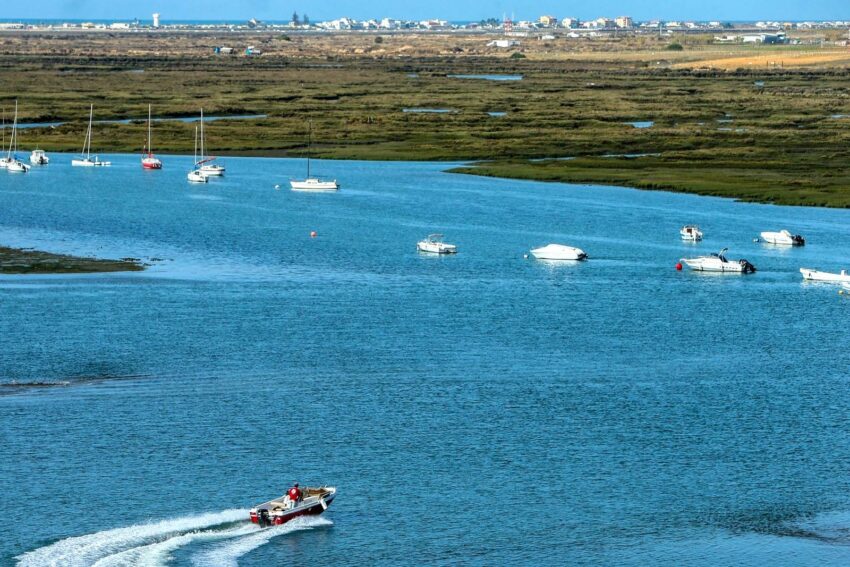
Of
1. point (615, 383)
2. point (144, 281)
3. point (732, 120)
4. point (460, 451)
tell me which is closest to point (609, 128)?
point (732, 120)

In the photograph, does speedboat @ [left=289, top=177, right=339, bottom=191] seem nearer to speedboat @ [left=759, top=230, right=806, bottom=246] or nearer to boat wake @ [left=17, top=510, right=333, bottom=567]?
speedboat @ [left=759, top=230, right=806, bottom=246]

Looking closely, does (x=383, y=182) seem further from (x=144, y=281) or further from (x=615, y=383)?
(x=615, y=383)

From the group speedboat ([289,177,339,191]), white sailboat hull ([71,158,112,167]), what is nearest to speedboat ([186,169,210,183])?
speedboat ([289,177,339,191])

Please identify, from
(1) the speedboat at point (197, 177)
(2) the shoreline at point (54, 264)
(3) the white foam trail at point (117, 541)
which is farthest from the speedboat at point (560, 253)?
(3) the white foam trail at point (117, 541)

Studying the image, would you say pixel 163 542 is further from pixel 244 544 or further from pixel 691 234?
pixel 691 234

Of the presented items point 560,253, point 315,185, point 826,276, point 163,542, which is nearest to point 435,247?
point 560,253

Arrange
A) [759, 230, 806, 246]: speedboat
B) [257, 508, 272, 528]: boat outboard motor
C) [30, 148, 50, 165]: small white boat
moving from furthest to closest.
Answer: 1. [30, 148, 50, 165]: small white boat
2. [759, 230, 806, 246]: speedboat
3. [257, 508, 272, 528]: boat outboard motor

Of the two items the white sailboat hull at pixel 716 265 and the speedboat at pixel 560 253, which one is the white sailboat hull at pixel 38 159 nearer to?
the speedboat at pixel 560 253
